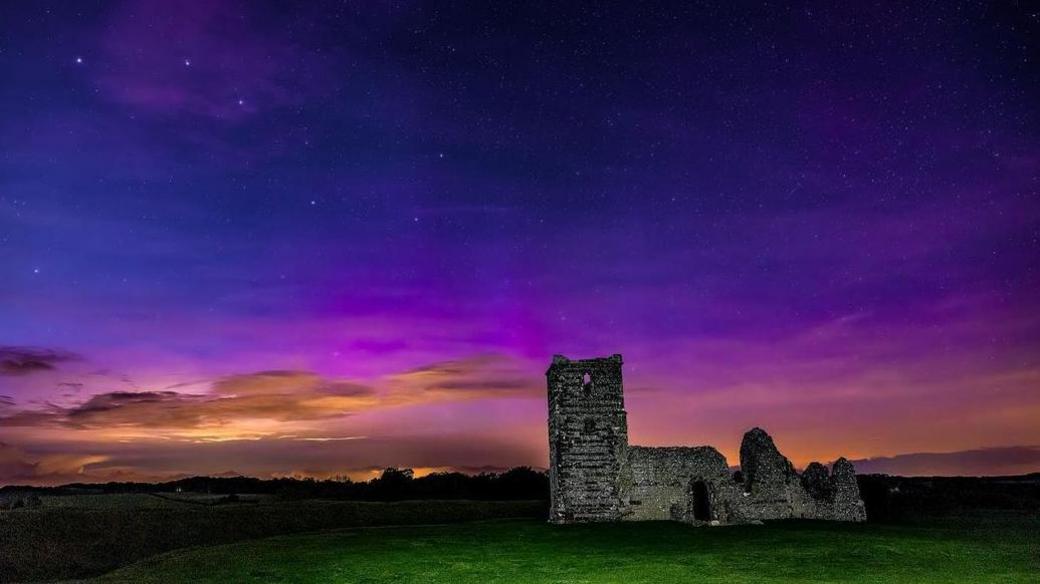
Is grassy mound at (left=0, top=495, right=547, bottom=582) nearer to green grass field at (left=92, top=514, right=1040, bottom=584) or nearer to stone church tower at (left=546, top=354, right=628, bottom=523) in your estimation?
green grass field at (left=92, top=514, right=1040, bottom=584)

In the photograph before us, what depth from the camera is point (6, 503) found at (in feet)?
101

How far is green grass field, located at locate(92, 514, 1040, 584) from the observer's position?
650 inches

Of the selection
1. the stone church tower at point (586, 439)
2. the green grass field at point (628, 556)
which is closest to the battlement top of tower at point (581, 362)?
the stone church tower at point (586, 439)

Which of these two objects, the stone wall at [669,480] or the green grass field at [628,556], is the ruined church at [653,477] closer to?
the stone wall at [669,480]

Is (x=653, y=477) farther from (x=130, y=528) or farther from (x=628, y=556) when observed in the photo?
(x=130, y=528)

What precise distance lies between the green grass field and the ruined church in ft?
11.6

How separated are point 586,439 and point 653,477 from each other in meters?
3.68

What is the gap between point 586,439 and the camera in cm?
3388

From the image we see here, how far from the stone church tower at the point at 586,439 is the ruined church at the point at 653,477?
0.05m

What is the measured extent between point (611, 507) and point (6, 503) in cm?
2773

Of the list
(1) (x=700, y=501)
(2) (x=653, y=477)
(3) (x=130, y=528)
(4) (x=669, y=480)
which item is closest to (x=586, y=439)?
(2) (x=653, y=477)

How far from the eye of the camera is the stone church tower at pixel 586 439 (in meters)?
32.8

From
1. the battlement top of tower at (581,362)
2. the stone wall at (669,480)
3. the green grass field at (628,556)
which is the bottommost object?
the green grass field at (628,556)

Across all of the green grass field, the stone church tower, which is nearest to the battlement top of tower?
the stone church tower
